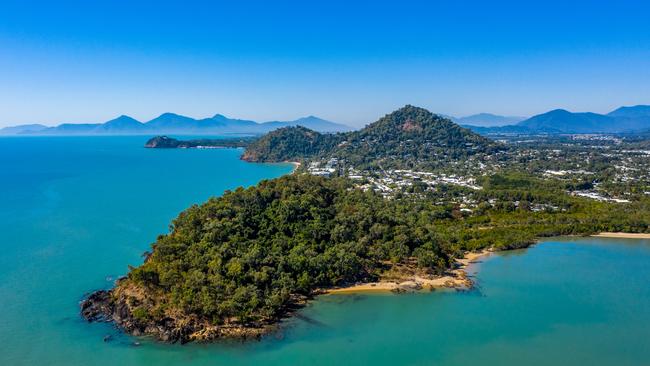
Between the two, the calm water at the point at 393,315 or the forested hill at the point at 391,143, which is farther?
the forested hill at the point at 391,143

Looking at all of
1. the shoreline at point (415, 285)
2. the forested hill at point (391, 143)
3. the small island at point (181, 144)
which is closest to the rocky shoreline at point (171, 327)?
the shoreline at point (415, 285)

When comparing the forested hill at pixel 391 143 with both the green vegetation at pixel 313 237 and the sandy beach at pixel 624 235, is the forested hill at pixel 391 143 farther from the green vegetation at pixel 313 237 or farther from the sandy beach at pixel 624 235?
the sandy beach at pixel 624 235

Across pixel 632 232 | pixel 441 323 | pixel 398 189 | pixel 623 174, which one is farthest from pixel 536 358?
pixel 623 174

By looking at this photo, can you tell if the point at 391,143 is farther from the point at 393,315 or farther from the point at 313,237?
the point at 393,315

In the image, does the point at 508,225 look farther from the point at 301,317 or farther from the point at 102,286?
the point at 102,286

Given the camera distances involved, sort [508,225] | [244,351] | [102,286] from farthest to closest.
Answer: [508,225] → [102,286] → [244,351]

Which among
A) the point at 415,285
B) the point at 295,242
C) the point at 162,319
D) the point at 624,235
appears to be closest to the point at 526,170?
the point at 624,235
